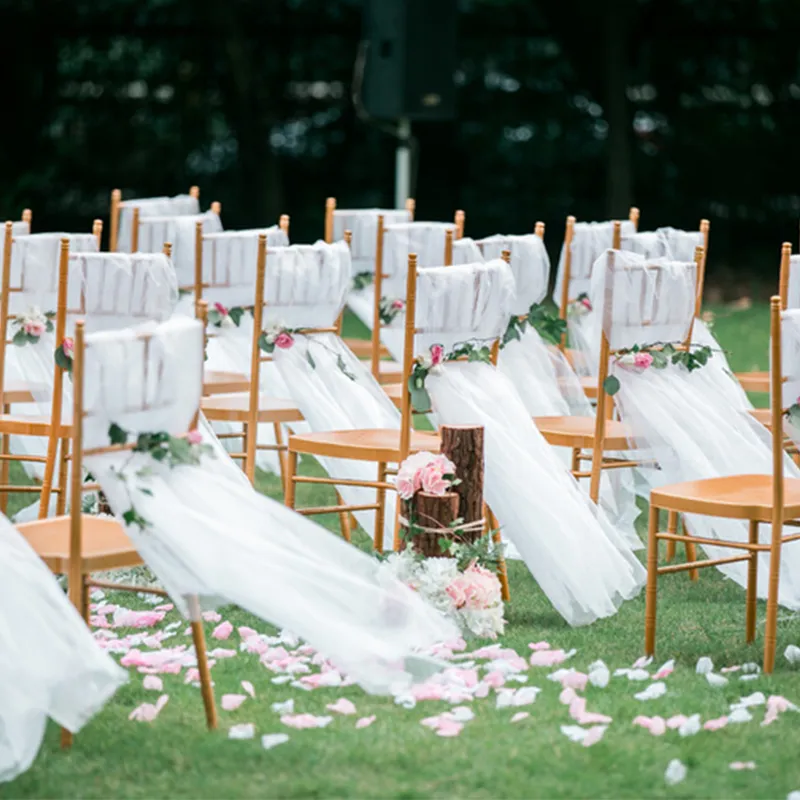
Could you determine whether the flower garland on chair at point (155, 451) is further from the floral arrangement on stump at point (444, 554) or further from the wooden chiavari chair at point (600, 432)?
the wooden chiavari chair at point (600, 432)

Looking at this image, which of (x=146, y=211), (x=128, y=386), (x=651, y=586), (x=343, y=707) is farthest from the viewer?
(x=146, y=211)

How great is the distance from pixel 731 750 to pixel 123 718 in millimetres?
1259

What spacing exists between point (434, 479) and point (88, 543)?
3.53 feet

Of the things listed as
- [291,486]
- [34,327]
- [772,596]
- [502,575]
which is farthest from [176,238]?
[772,596]

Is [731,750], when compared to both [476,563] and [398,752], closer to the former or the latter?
[398,752]

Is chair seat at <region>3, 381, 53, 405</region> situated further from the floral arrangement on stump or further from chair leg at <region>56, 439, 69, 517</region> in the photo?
the floral arrangement on stump

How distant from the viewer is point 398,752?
3.37 metres

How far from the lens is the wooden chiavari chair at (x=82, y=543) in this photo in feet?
10.7

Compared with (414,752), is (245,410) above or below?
above

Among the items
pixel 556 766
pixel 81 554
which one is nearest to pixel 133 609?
pixel 81 554

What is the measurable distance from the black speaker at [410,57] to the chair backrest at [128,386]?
730 centimetres

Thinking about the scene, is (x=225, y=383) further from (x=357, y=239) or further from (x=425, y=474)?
(x=425, y=474)

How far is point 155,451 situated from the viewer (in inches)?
135

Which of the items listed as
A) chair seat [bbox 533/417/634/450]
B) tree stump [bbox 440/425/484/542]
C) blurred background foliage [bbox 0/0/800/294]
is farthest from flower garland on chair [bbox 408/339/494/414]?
blurred background foliage [bbox 0/0/800/294]
